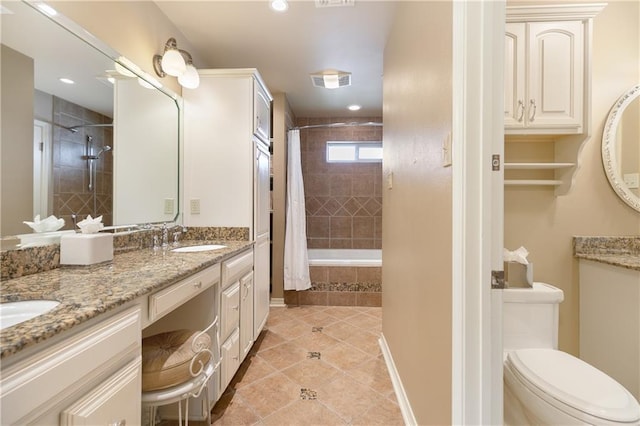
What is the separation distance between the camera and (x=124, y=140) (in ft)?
5.49

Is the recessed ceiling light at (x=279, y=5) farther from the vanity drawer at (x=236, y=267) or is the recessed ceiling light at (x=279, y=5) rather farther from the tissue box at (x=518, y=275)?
the tissue box at (x=518, y=275)

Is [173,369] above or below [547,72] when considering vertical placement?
below

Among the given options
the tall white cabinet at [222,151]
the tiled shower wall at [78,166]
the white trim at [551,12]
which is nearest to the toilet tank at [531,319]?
the white trim at [551,12]

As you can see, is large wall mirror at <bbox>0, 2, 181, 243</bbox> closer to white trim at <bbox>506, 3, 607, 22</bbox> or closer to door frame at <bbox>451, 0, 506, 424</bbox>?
door frame at <bbox>451, 0, 506, 424</bbox>

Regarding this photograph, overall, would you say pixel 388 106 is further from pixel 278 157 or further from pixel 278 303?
pixel 278 303

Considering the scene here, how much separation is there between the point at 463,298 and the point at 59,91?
187 centimetres

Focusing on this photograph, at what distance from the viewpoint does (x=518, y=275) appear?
151 cm

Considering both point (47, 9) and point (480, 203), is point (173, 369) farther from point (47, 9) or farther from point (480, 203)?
point (47, 9)

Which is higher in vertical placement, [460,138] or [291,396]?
[460,138]

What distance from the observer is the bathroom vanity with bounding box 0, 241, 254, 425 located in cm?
57

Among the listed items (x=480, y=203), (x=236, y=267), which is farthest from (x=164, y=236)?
(x=480, y=203)

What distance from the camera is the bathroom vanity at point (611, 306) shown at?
1465 mm

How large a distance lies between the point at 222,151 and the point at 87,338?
67.6 inches

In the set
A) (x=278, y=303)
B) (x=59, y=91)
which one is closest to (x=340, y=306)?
(x=278, y=303)
